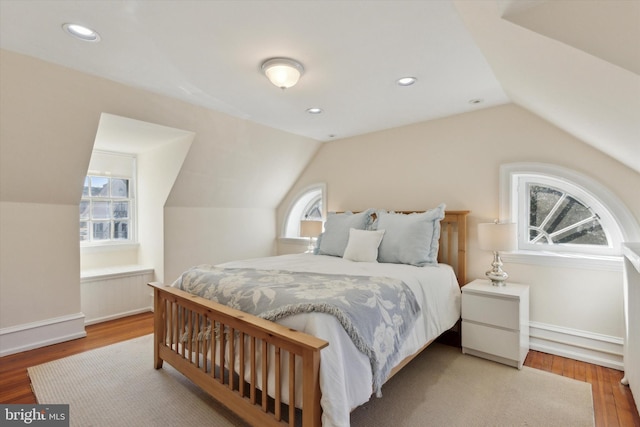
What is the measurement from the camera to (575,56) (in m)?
1.25

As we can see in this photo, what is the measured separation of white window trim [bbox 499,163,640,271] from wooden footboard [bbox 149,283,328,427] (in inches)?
96.0

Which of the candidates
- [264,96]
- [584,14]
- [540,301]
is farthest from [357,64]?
[540,301]

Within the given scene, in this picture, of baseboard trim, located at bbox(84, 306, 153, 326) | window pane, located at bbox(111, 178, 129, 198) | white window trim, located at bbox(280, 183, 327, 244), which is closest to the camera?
baseboard trim, located at bbox(84, 306, 153, 326)

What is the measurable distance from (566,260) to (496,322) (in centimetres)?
86

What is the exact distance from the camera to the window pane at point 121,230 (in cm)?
417

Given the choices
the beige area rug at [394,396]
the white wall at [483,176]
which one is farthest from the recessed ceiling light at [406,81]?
the beige area rug at [394,396]

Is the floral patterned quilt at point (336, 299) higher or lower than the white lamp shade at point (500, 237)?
lower

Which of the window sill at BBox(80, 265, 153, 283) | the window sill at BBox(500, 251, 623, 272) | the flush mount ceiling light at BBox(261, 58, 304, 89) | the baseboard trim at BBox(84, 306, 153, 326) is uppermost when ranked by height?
the flush mount ceiling light at BBox(261, 58, 304, 89)

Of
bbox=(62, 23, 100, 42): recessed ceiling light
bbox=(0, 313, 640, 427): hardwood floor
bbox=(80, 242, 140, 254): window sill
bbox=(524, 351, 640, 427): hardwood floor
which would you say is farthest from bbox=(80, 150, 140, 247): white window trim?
bbox=(524, 351, 640, 427): hardwood floor

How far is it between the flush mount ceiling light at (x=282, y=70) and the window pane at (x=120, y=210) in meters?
3.13

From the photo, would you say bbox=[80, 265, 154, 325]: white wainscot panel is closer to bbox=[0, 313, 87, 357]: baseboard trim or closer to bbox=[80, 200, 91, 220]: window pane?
bbox=[0, 313, 87, 357]: baseboard trim

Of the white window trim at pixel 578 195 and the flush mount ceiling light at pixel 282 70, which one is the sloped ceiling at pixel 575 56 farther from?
the flush mount ceiling light at pixel 282 70

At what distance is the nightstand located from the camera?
8.04 feet

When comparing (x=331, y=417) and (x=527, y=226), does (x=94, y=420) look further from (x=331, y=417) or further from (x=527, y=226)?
(x=527, y=226)
